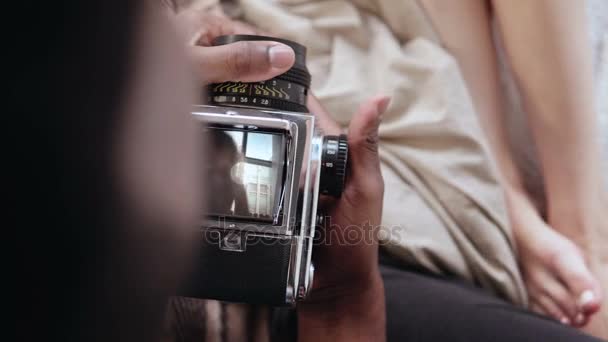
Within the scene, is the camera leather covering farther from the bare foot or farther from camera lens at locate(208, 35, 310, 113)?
the bare foot

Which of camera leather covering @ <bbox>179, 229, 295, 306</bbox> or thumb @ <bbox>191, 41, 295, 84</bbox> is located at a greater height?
thumb @ <bbox>191, 41, 295, 84</bbox>

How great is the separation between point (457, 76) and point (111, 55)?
0.53 m

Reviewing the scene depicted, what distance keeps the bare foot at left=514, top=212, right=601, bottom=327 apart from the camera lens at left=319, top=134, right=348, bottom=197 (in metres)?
0.32

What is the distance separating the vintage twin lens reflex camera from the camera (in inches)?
14.6

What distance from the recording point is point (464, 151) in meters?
0.61

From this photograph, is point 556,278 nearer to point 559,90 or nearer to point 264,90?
point 559,90

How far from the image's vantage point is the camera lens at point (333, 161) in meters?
0.42

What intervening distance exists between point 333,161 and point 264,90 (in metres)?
0.07

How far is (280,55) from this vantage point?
1.26 ft

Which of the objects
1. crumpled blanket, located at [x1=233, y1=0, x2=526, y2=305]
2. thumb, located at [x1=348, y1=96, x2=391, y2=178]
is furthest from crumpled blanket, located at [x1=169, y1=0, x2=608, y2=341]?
thumb, located at [x1=348, y1=96, x2=391, y2=178]

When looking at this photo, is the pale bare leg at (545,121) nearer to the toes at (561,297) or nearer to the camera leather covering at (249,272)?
the toes at (561,297)

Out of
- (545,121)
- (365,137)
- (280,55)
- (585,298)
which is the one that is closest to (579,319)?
(585,298)

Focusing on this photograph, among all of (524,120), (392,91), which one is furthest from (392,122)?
(524,120)

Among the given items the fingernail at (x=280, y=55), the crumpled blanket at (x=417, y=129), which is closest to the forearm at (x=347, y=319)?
the crumpled blanket at (x=417, y=129)
